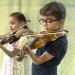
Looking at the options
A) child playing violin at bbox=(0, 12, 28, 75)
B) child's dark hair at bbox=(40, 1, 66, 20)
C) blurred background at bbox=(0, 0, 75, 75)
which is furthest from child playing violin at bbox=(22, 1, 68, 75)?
blurred background at bbox=(0, 0, 75, 75)

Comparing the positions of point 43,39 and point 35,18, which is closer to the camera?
point 43,39

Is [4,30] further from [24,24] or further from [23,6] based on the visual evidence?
[24,24]

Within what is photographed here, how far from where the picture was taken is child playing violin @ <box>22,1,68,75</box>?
1478mm

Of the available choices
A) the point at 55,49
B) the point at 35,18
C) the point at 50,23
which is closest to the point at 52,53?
the point at 55,49

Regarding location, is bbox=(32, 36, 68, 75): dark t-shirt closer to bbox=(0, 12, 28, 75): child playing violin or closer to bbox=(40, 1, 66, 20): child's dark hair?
bbox=(40, 1, 66, 20): child's dark hair

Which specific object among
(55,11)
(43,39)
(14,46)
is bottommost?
(14,46)

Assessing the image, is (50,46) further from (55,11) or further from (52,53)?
(55,11)

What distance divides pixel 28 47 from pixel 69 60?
1616 millimetres

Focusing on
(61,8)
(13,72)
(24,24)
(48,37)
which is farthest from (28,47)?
(13,72)

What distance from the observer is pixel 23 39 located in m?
2.08

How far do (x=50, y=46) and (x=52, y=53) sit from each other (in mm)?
44

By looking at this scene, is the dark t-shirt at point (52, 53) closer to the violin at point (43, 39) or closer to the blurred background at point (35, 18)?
the violin at point (43, 39)

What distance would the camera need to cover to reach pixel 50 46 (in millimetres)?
1498

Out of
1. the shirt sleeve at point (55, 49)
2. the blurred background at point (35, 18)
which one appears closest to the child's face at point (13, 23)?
the shirt sleeve at point (55, 49)
